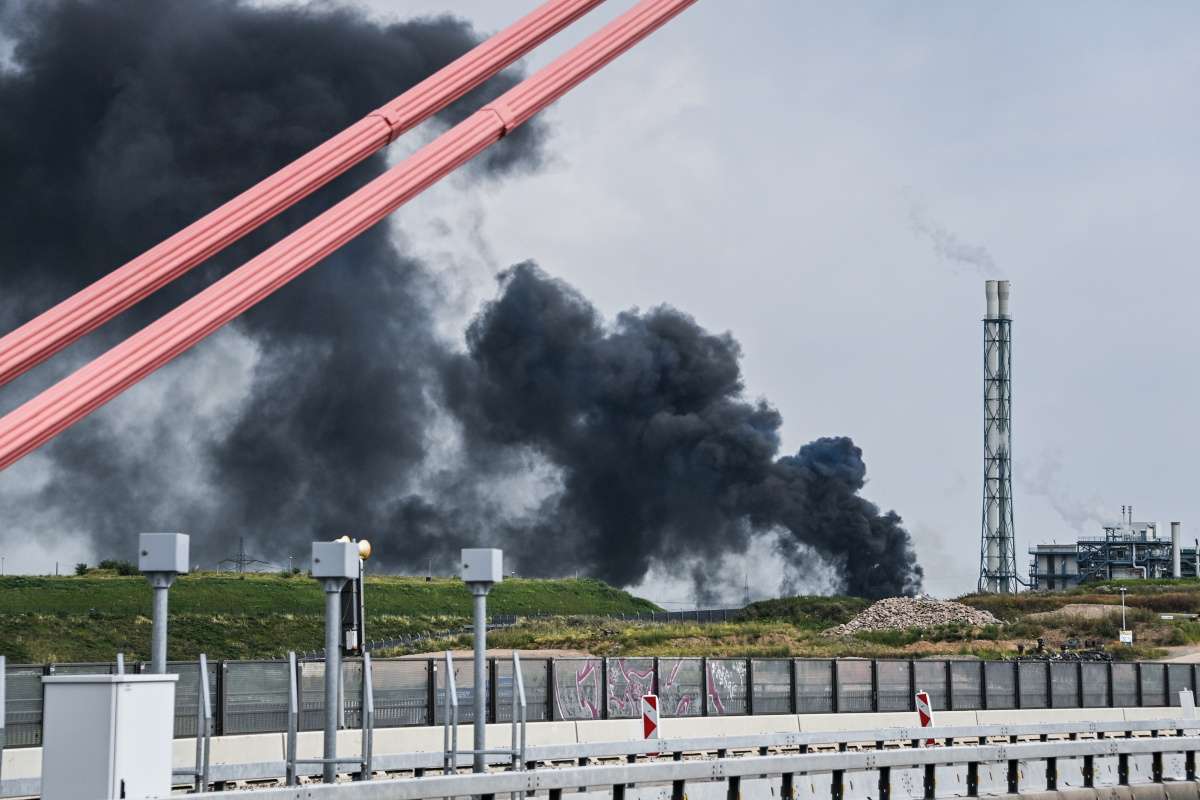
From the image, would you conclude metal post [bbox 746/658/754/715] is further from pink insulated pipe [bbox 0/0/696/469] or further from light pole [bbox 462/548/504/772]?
pink insulated pipe [bbox 0/0/696/469]

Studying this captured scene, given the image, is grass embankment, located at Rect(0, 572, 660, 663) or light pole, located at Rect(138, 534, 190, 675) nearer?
light pole, located at Rect(138, 534, 190, 675)

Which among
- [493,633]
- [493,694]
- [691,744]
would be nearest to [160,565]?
[691,744]

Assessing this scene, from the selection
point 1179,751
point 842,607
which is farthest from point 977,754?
point 842,607

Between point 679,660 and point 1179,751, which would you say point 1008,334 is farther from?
point 1179,751

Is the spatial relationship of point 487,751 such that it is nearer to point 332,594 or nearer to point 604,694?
point 332,594

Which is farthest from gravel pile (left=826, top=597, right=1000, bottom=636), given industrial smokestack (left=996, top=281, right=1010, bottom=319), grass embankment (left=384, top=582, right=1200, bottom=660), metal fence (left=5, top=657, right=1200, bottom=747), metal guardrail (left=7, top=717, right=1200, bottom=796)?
metal guardrail (left=7, top=717, right=1200, bottom=796)

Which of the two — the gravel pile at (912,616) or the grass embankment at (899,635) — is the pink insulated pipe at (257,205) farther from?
the gravel pile at (912,616)

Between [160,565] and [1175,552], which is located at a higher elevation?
[1175,552]

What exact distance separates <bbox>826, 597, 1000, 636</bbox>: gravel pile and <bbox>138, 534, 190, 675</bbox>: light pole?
3133 inches

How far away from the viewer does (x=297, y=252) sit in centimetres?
1850

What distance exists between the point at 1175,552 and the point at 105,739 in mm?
141380

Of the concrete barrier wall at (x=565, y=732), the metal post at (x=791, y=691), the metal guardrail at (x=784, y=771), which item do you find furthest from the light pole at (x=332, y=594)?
the metal post at (x=791, y=691)

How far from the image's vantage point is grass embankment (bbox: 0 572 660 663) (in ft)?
290

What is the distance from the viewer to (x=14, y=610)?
96438mm
